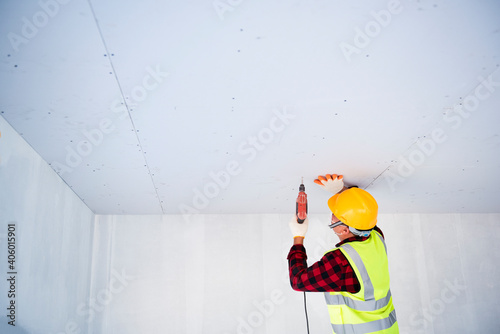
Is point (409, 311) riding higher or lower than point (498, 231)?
lower

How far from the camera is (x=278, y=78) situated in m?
1.70

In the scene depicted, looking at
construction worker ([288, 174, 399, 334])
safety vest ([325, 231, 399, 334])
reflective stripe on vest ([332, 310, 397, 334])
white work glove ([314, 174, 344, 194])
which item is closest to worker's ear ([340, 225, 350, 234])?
construction worker ([288, 174, 399, 334])

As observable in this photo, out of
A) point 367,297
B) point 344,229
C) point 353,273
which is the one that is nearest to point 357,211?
point 344,229

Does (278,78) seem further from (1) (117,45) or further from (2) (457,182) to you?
(2) (457,182)

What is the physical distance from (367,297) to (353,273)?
0.17m

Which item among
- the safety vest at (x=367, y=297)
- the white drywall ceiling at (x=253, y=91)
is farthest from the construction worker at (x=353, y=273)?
the white drywall ceiling at (x=253, y=91)

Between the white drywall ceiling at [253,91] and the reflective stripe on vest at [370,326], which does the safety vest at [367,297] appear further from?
the white drywall ceiling at [253,91]

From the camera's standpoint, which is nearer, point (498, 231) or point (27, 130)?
point (27, 130)

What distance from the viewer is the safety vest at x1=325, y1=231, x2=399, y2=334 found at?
185 cm

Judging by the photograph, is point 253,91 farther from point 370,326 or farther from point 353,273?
point 370,326

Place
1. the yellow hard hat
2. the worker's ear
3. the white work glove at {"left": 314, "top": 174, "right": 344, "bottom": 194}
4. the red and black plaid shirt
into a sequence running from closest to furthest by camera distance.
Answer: the red and black plaid shirt → the yellow hard hat → the worker's ear → the white work glove at {"left": 314, "top": 174, "right": 344, "bottom": 194}

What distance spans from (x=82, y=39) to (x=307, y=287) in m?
1.45

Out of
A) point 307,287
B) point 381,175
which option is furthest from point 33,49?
point 381,175

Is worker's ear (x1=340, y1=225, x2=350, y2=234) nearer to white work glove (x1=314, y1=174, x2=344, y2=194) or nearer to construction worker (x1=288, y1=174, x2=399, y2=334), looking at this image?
construction worker (x1=288, y1=174, x2=399, y2=334)
